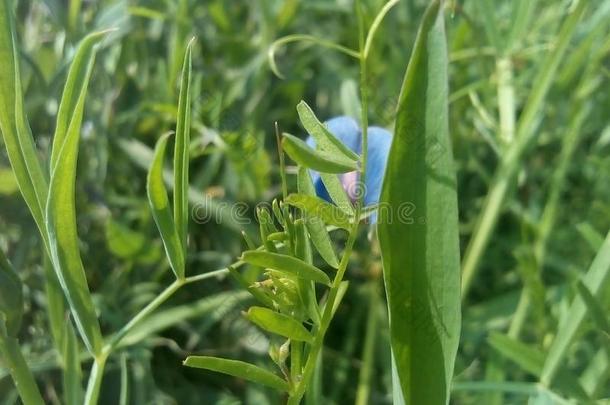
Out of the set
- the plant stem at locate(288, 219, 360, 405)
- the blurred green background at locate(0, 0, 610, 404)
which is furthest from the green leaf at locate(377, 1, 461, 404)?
the blurred green background at locate(0, 0, 610, 404)

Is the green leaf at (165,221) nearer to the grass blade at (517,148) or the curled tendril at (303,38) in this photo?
the curled tendril at (303,38)

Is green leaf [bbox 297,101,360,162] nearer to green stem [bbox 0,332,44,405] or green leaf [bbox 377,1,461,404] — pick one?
green leaf [bbox 377,1,461,404]

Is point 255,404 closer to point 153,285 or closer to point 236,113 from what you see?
point 153,285

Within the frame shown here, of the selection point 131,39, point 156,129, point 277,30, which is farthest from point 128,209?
point 277,30

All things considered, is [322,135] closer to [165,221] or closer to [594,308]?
[165,221]

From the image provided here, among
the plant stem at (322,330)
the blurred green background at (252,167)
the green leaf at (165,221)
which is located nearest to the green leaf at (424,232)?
the plant stem at (322,330)
